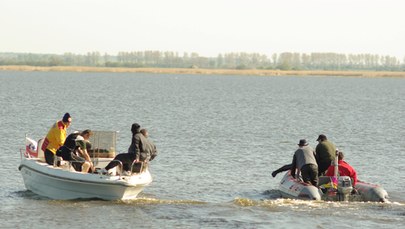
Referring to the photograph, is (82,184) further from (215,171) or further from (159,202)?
(215,171)

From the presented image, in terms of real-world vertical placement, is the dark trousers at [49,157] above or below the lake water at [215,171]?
above

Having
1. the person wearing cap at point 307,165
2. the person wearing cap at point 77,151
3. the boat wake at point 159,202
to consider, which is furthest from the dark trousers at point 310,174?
the person wearing cap at point 77,151

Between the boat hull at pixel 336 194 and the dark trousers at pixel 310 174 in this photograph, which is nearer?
the boat hull at pixel 336 194

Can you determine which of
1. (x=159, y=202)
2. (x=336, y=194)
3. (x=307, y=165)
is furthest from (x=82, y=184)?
(x=336, y=194)

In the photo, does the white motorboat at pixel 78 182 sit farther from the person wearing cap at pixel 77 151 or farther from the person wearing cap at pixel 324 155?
the person wearing cap at pixel 324 155

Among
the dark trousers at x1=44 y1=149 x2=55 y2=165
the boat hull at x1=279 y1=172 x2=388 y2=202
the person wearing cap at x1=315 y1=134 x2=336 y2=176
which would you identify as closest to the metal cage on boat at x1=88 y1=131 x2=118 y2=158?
the dark trousers at x1=44 y1=149 x2=55 y2=165

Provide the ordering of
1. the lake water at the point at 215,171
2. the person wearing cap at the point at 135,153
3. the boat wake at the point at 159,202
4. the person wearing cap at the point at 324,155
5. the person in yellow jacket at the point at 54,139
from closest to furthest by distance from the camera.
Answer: the lake water at the point at 215,171, the person wearing cap at the point at 135,153, the boat wake at the point at 159,202, the person in yellow jacket at the point at 54,139, the person wearing cap at the point at 324,155

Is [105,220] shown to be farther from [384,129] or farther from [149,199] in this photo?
[384,129]

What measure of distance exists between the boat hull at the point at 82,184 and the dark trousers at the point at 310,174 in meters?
3.77

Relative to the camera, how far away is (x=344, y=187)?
22312mm

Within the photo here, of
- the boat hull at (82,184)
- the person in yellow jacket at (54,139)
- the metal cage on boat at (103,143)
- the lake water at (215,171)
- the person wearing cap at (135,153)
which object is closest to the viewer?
the lake water at (215,171)

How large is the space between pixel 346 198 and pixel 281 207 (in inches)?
65.7

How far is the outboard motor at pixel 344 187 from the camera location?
22.3m

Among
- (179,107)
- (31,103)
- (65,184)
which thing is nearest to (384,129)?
(179,107)
